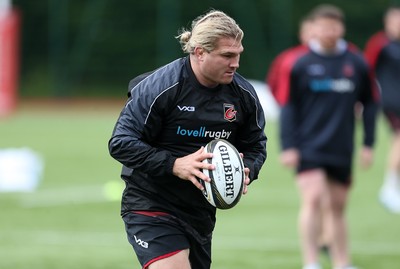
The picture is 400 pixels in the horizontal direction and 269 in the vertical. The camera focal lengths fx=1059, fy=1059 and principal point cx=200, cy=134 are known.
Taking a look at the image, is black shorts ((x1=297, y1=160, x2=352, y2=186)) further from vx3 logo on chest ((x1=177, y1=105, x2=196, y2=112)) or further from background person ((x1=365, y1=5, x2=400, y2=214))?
background person ((x1=365, y1=5, x2=400, y2=214))

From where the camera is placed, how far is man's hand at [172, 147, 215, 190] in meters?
5.92

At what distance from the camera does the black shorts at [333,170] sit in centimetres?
920

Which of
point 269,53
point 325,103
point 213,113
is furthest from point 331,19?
point 269,53

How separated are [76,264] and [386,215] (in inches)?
175

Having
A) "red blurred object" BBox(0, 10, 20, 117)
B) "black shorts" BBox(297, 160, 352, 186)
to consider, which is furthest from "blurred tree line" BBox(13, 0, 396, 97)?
"black shorts" BBox(297, 160, 352, 186)

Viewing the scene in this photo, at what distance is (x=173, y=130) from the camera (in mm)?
6254

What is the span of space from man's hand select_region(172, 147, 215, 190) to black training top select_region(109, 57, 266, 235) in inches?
2.8

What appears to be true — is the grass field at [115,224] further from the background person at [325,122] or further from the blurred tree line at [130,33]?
the blurred tree line at [130,33]

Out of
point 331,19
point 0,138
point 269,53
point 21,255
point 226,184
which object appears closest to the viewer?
point 226,184

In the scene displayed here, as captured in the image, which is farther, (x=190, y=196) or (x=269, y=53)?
(x=269, y=53)

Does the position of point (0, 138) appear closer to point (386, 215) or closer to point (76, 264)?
point (386, 215)

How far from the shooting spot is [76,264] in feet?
31.4

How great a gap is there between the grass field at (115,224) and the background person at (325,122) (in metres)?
0.61

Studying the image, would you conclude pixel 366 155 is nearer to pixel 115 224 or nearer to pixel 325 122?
pixel 325 122
